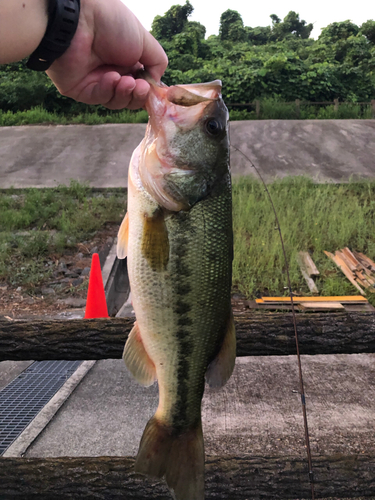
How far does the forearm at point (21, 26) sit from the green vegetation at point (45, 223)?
427 centimetres

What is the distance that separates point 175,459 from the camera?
1202mm

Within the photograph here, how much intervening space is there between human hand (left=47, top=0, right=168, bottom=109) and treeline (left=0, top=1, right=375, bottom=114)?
13.3 m

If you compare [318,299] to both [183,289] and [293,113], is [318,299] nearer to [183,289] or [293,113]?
[183,289]

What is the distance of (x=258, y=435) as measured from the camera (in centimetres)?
281

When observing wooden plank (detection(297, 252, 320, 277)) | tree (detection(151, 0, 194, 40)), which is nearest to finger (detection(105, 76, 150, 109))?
wooden plank (detection(297, 252, 320, 277))

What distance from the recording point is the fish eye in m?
1.21

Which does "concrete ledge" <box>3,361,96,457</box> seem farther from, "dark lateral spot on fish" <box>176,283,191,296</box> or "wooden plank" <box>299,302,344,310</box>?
"wooden plank" <box>299,302,344,310</box>

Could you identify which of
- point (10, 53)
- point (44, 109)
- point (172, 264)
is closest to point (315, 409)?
point (172, 264)

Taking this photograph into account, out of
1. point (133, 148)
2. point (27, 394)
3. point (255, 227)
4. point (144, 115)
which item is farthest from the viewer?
point (144, 115)

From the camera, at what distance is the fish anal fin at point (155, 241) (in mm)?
1168

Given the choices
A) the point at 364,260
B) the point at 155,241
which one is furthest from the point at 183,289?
the point at 364,260

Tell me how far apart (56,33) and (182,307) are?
3.13ft

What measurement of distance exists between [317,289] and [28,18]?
433 cm

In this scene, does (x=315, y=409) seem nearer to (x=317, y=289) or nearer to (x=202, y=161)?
(x=317, y=289)
